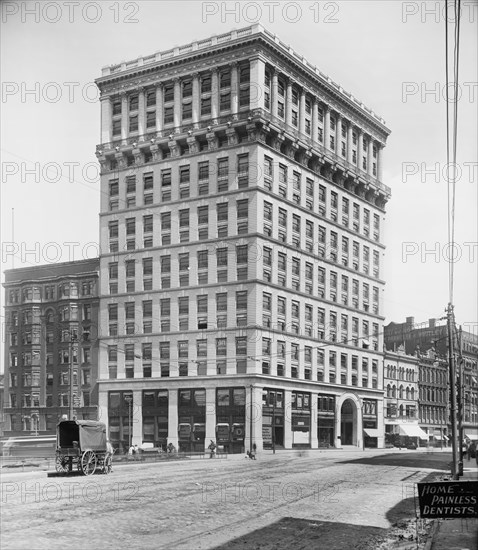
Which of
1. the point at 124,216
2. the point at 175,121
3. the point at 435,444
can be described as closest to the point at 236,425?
the point at 124,216

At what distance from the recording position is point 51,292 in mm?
89625

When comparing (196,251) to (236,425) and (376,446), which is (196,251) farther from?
(376,446)

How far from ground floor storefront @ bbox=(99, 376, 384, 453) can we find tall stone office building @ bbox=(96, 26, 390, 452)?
146 millimetres

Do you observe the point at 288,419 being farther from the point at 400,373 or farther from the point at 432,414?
the point at 432,414

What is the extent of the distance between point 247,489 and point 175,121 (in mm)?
59576

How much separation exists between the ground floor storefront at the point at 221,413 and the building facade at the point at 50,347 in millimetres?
5031


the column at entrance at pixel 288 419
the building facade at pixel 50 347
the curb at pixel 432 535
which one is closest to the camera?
the curb at pixel 432 535

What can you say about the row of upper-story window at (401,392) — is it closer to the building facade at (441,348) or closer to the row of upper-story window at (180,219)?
the building facade at (441,348)

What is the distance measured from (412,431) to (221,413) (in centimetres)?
3288

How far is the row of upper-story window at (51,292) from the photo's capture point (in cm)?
8762

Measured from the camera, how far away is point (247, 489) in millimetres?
26312

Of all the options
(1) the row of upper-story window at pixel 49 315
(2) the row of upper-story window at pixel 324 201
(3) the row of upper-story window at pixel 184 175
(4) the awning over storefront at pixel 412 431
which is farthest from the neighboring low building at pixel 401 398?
(1) the row of upper-story window at pixel 49 315

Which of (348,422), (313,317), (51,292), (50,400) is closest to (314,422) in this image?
(348,422)

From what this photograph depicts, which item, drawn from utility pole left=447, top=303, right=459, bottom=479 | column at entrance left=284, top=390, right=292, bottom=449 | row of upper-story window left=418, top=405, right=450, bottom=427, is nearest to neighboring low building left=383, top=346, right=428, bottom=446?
row of upper-story window left=418, top=405, right=450, bottom=427
